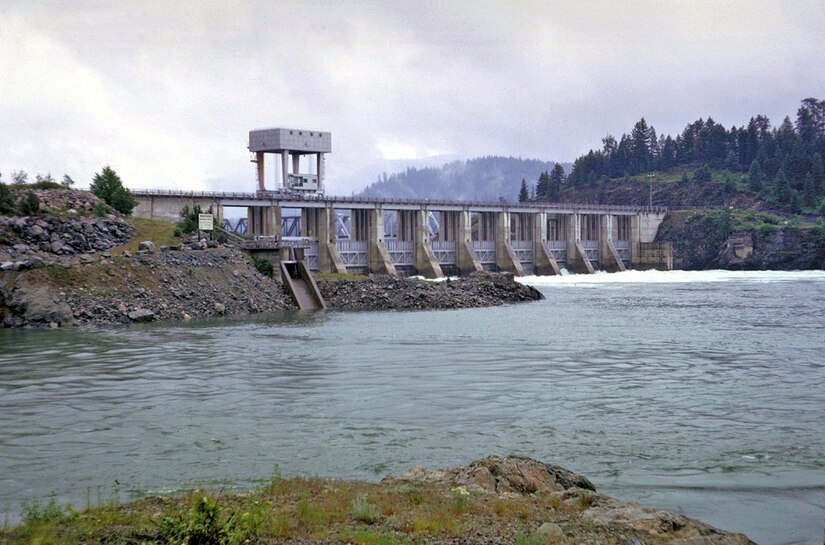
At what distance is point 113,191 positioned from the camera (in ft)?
230

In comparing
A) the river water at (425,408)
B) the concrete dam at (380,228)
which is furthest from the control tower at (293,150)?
the river water at (425,408)

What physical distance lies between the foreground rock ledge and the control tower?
82.6 meters

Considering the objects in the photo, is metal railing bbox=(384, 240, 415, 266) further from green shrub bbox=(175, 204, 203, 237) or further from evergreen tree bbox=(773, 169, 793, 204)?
evergreen tree bbox=(773, 169, 793, 204)

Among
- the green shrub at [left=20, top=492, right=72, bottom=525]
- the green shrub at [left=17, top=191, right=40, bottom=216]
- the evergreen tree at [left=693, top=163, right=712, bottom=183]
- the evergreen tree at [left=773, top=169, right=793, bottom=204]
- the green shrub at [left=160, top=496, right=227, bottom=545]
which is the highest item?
the evergreen tree at [left=693, top=163, right=712, bottom=183]

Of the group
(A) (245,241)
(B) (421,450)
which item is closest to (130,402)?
(B) (421,450)

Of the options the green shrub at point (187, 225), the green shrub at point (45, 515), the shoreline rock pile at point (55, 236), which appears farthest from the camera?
Result: the green shrub at point (187, 225)

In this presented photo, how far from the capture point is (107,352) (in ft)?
124

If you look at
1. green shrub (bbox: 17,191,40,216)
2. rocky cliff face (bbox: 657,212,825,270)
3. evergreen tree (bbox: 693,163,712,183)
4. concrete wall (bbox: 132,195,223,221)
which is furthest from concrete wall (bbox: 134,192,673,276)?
evergreen tree (bbox: 693,163,712,183)

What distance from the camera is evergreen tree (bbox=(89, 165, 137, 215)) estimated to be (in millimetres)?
69312

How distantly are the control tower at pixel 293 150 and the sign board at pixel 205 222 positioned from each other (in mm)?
31049

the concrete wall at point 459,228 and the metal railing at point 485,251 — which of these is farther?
the metal railing at point 485,251

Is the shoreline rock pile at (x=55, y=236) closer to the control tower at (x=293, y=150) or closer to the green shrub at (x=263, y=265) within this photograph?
the green shrub at (x=263, y=265)

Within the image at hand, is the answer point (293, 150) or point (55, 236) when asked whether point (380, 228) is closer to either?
point (293, 150)

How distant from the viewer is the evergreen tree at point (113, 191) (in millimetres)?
69312
